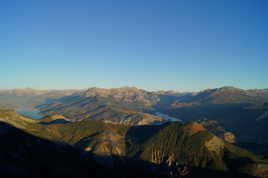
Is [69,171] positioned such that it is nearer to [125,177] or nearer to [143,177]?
[125,177]

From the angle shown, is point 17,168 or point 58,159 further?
point 58,159

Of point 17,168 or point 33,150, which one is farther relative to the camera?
point 33,150

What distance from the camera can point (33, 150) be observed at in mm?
195750

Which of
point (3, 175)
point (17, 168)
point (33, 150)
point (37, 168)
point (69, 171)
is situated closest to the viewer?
point (3, 175)

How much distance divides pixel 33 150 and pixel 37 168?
3370cm

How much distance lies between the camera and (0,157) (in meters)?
160

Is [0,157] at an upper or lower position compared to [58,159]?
upper

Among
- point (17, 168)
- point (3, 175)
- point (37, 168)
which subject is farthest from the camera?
point (37, 168)

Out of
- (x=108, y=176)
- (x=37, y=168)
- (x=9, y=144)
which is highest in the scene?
(x=9, y=144)

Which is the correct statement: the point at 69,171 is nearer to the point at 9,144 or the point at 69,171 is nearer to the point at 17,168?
the point at 17,168

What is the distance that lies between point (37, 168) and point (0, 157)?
27.0 m

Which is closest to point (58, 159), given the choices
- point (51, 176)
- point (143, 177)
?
point (51, 176)

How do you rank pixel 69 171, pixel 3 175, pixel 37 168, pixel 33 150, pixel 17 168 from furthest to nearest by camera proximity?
pixel 33 150
pixel 69 171
pixel 37 168
pixel 17 168
pixel 3 175

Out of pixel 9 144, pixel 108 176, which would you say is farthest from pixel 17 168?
pixel 108 176
